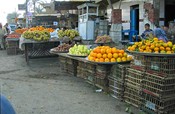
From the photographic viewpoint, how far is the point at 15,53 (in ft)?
58.7

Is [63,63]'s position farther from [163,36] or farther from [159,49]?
[159,49]

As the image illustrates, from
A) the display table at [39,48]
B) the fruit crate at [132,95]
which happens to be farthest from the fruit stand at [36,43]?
the fruit crate at [132,95]

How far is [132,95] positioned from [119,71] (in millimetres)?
736

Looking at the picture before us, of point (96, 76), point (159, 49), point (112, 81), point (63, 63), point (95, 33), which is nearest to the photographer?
point (159, 49)

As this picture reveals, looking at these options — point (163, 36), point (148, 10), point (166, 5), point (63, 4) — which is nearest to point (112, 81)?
point (163, 36)

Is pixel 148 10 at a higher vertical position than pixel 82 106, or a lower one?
higher

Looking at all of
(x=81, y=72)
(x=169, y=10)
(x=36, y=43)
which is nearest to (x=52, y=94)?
(x=81, y=72)

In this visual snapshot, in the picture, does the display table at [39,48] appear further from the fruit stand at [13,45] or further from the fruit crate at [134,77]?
the fruit crate at [134,77]

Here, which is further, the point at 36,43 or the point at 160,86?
the point at 36,43

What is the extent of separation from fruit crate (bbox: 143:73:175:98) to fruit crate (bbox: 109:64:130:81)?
961 millimetres

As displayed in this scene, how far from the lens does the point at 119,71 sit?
669 cm

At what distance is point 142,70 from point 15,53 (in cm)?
1336

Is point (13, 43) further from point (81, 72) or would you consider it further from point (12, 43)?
point (81, 72)

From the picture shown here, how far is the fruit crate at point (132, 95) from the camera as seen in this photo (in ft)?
19.5
